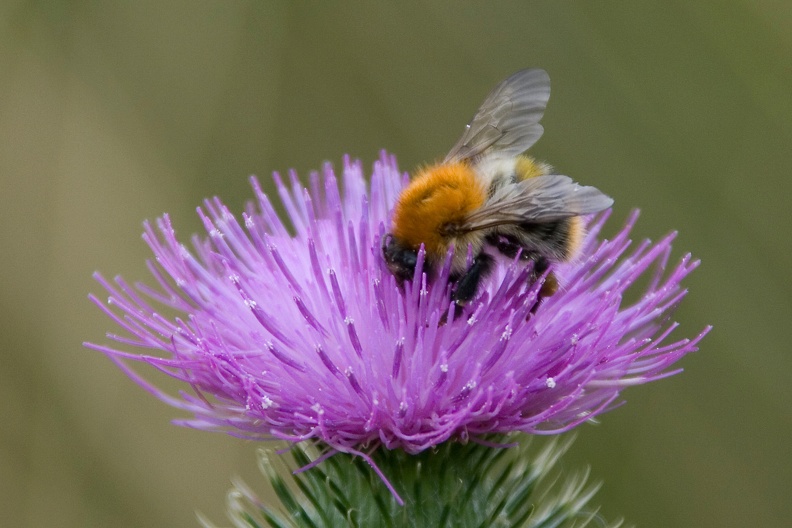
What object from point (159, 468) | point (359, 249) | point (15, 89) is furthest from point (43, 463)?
point (359, 249)

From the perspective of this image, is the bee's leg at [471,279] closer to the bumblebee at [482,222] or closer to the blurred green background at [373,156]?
the bumblebee at [482,222]

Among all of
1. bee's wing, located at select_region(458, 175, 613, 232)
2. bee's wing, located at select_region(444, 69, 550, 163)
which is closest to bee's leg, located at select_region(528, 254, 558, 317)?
bee's wing, located at select_region(458, 175, 613, 232)

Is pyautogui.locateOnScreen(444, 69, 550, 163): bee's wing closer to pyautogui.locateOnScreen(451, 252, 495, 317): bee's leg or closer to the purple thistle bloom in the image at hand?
the purple thistle bloom

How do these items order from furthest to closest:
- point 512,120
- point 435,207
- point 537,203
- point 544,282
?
point 512,120
point 544,282
point 435,207
point 537,203

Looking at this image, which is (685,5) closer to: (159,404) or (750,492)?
(750,492)

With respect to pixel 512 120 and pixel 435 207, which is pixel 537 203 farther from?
pixel 512 120

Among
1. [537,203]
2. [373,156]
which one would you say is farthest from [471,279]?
[373,156]

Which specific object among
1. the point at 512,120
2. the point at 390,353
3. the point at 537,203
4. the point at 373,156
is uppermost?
the point at 373,156
